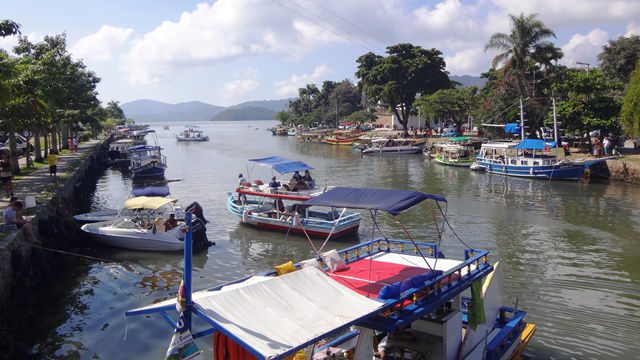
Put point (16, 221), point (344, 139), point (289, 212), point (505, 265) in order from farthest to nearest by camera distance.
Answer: point (344, 139), point (289, 212), point (505, 265), point (16, 221)

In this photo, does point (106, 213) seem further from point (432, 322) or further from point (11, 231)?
point (432, 322)

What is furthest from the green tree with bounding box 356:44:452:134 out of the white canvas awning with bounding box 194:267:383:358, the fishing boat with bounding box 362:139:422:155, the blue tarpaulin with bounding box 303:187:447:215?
the white canvas awning with bounding box 194:267:383:358

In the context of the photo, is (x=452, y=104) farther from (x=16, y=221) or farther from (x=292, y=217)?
(x=16, y=221)

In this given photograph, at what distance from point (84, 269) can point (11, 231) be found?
3362mm

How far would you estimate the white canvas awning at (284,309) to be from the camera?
7070 mm

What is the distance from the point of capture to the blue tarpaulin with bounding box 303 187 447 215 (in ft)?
35.3

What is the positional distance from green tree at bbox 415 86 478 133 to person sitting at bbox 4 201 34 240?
61912 millimetres

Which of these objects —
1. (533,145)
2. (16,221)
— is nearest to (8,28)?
(16,221)

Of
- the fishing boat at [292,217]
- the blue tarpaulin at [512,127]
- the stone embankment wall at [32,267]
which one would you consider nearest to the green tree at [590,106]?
the blue tarpaulin at [512,127]

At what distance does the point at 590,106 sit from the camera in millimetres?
46469

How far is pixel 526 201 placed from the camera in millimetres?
34719

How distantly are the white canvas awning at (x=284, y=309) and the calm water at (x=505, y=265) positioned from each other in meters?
6.07

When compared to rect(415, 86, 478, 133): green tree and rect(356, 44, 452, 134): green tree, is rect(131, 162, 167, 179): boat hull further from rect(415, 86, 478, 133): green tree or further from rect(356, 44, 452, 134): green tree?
rect(356, 44, 452, 134): green tree

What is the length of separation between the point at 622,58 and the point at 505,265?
2380 inches
